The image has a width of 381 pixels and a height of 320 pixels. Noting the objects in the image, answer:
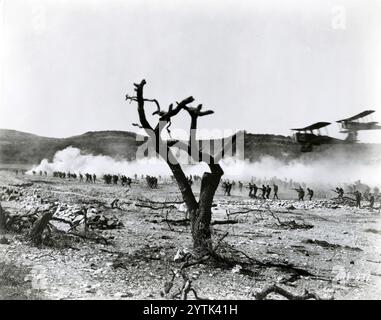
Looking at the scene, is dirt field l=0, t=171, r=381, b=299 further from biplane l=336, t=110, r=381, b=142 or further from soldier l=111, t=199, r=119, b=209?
biplane l=336, t=110, r=381, b=142

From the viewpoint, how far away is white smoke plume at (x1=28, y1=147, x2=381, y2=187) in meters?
25.8

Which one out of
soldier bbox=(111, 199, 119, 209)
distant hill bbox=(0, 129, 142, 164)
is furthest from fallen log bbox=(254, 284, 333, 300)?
distant hill bbox=(0, 129, 142, 164)

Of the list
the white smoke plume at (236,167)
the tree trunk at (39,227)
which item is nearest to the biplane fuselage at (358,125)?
the white smoke plume at (236,167)

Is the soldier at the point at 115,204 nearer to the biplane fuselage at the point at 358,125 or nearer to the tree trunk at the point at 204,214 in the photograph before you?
the tree trunk at the point at 204,214

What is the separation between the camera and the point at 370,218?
586 inches

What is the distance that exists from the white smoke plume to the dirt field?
11955mm

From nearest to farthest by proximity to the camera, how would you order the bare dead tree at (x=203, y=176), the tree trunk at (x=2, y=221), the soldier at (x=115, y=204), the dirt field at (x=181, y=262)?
the dirt field at (x=181, y=262) < the bare dead tree at (x=203, y=176) < the tree trunk at (x=2, y=221) < the soldier at (x=115, y=204)

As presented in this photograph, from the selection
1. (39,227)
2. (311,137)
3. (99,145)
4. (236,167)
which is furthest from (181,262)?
(99,145)

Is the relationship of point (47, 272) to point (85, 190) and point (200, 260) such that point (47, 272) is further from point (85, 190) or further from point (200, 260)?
point (85, 190)

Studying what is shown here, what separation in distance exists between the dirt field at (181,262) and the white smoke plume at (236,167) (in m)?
12.0

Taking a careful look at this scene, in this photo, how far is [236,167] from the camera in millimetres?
29469

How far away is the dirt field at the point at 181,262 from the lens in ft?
26.8
